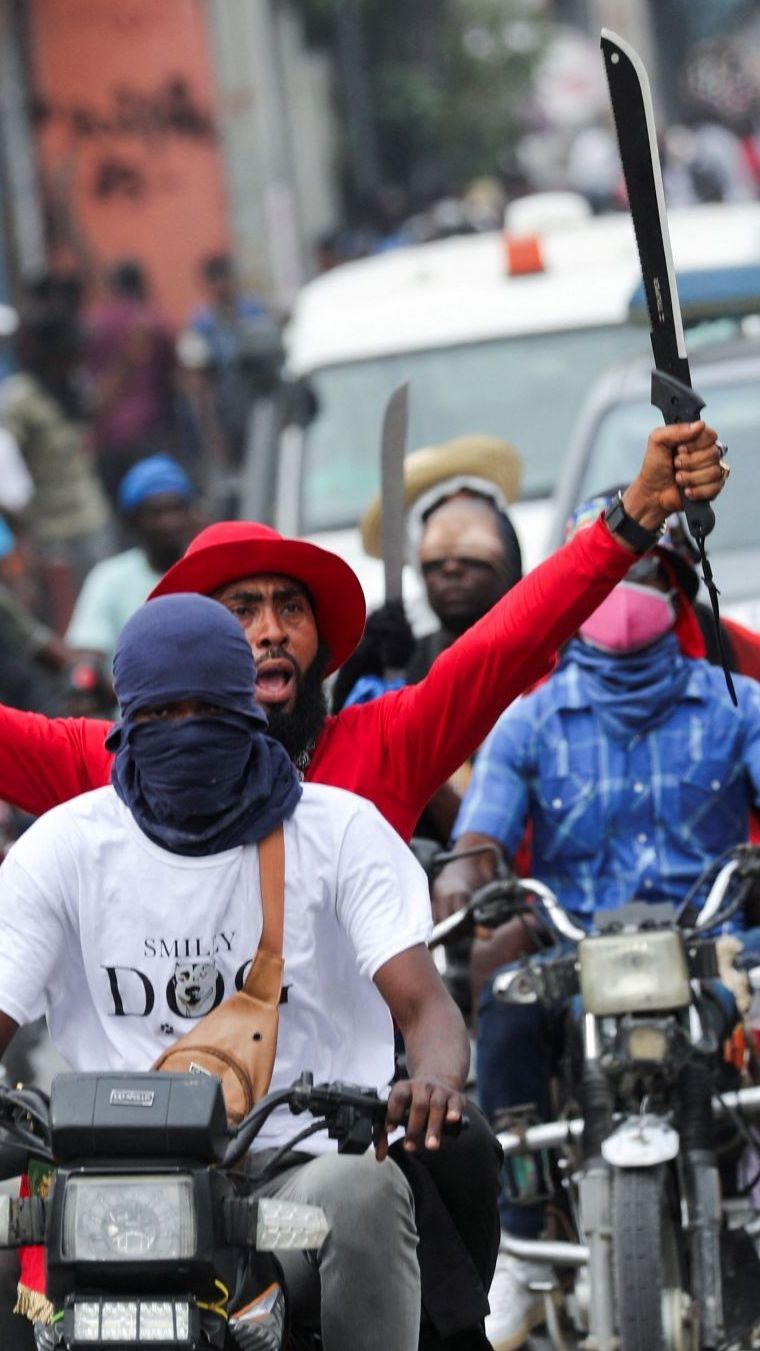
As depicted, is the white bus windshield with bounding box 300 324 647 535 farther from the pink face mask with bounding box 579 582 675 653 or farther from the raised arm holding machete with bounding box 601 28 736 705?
the raised arm holding machete with bounding box 601 28 736 705

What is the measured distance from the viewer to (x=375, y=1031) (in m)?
4.34

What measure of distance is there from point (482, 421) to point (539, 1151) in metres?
5.38

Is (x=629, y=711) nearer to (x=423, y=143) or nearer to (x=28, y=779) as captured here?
(x=28, y=779)

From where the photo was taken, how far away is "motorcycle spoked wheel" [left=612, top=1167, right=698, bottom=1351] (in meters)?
5.44

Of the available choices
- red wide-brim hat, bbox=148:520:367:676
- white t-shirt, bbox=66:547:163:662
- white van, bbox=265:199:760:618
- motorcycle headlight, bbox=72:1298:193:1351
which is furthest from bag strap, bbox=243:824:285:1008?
white t-shirt, bbox=66:547:163:662

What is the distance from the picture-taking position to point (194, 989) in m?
4.23

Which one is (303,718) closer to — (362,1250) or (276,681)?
(276,681)

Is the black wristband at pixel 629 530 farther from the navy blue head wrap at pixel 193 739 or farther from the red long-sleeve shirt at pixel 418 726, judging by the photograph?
the navy blue head wrap at pixel 193 739

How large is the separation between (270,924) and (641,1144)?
1.61 m

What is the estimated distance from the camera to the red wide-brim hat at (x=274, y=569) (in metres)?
5.20

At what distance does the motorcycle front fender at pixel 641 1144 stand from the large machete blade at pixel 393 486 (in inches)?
84.2

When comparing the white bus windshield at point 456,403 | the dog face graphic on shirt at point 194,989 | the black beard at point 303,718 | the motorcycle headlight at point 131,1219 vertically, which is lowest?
the motorcycle headlight at point 131,1219

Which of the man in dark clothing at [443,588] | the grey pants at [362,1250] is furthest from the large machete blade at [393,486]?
the grey pants at [362,1250]

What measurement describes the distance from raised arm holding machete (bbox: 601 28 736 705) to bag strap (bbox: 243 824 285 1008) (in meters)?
0.86
